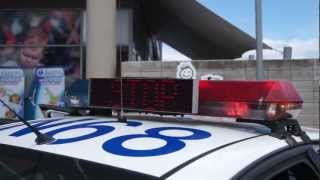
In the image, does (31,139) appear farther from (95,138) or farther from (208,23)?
(208,23)

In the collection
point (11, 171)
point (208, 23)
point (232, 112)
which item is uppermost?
point (208, 23)

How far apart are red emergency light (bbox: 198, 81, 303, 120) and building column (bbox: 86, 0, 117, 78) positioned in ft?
39.6

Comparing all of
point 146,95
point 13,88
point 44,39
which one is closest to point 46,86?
point 13,88

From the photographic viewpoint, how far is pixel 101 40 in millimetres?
14836

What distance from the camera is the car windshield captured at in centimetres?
209

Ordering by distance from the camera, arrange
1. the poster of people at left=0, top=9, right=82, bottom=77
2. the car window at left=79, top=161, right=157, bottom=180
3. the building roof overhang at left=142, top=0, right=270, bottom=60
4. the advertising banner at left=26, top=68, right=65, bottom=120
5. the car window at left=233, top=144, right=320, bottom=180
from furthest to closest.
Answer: the building roof overhang at left=142, top=0, right=270, bottom=60 < the poster of people at left=0, top=9, right=82, bottom=77 < the advertising banner at left=26, top=68, right=65, bottom=120 < the car window at left=233, top=144, right=320, bottom=180 < the car window at left=79, top=161, right=157, bottom=180

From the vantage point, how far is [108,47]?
581 inches

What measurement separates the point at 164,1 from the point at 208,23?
1528 mm

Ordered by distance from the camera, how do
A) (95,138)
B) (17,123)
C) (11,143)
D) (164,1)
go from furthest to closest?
(164,1)
(17,123)
(11,143)
(95,138)

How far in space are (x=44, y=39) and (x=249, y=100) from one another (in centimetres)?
1620

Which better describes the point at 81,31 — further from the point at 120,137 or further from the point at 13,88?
the point at 120,137

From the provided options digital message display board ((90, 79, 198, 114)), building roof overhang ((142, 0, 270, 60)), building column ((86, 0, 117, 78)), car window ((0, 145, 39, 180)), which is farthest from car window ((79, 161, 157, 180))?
building roof overhang ((142, 0, 270, 60))

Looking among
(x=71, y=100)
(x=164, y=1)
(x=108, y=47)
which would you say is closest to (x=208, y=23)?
(x=164, y=1)

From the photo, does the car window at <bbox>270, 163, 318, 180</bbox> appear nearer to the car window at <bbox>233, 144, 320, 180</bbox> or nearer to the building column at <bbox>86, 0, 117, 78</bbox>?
the car window at <bbox>233, 144, 320, 180</bbox>
